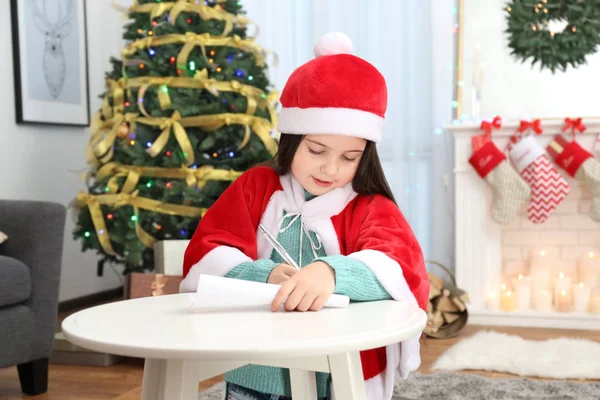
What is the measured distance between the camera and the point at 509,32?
13.4 ft

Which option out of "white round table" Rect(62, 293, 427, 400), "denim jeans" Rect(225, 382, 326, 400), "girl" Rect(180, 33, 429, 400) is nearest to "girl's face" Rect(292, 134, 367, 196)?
"girl" Rect(180, 33, 429, 400)

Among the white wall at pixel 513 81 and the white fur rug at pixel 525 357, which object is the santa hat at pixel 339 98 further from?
the white wall at pixel 513 81

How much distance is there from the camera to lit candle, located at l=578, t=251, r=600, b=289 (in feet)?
12.8

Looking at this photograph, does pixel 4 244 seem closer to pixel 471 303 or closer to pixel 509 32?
pixel 471 303

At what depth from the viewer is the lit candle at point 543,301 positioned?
3.86m

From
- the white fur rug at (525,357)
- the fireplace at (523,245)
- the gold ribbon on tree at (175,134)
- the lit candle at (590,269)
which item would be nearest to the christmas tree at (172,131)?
the gold ribbon on tree at (175,134)

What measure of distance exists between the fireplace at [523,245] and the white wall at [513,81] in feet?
0.77

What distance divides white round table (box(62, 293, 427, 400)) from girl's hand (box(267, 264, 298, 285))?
9 centimetres

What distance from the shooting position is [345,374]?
101 cm

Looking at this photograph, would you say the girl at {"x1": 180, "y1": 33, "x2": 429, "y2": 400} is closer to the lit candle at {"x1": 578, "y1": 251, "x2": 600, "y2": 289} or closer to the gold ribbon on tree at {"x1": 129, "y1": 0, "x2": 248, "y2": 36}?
the gold ribbon on tree at {"x1": 129, "y1": 0, "x2": 248, "y2": 36}

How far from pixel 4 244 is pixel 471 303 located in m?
2.38

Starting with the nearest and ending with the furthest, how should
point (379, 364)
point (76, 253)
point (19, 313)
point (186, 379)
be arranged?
point (186, 379), point (379, 364), point (19, 313), point (76, 253)

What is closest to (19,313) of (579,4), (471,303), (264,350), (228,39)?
(228,39)

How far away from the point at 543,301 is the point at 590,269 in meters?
0.31
